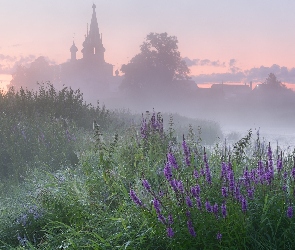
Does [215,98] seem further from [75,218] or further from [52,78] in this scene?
[75,218]

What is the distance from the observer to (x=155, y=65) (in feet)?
160

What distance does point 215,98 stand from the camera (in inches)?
2317

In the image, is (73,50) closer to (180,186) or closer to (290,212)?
(180,186)

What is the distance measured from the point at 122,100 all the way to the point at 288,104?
2303cm

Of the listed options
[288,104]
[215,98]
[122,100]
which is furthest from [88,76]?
[288,104]

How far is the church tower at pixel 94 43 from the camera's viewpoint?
88188mm

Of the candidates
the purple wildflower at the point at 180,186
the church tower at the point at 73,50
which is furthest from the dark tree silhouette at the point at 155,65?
the church tower at the point at 73,50

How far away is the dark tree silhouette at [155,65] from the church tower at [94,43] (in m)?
40.0

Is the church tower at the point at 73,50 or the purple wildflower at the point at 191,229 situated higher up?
the church tower at the point at 73,50

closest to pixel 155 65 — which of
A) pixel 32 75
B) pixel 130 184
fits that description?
pixel 32 75

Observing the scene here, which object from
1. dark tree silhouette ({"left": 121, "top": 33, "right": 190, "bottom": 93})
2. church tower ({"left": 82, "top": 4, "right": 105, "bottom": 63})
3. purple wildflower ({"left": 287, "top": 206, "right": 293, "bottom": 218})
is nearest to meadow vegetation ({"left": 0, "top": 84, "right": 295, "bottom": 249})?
purple wildflower ({"left": 287, "top": 206, "right": 293, "bottom": 218})

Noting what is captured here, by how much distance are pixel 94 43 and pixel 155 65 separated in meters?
44.6

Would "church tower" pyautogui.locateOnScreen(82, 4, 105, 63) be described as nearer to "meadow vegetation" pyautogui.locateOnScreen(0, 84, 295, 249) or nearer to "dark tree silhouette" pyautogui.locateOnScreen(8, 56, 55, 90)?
"dark tree silhouette" pyautogui.locateOnScreen(8, 56, 55, 90)

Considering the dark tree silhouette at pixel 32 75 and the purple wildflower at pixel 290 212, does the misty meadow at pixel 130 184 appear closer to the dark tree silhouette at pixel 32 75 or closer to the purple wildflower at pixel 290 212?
the purple wildflower at pixel 290 212
